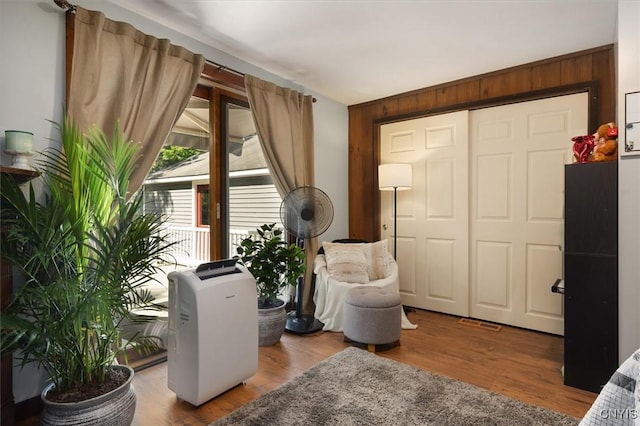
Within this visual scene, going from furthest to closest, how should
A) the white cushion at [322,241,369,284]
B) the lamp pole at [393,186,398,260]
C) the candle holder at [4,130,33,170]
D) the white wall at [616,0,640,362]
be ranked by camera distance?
1. the lamp pole at [393,186,398,260]
2. the white cushion at [322,241,369,284]
3. the white wall at [616,0,640,362]
4. the candle holder at [4,130,33,170]

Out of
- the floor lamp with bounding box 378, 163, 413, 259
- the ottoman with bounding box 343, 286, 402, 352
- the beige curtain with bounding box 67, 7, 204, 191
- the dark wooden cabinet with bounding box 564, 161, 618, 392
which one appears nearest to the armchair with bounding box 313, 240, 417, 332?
the ottoman with bounding box 343, 286, 402, 352

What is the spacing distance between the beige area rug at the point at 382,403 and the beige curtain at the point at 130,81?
62.2 inches

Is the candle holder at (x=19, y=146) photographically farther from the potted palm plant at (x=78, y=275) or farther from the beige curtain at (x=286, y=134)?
the beige curtain at (x=286, y=134)

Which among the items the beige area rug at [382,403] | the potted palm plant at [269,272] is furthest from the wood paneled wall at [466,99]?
the beige area rug at [382,403]

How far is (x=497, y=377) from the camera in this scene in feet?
7.37

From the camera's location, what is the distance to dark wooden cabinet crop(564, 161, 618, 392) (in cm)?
203

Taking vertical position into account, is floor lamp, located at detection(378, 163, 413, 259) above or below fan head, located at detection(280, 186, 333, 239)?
above

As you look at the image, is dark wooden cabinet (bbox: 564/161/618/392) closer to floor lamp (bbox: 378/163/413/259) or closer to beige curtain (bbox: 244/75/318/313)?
floor lamp (bbox: 378/163/413/259)

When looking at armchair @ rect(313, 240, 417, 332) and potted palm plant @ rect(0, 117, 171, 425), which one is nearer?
potted palm plant @ rect(0, 117, 171, 425)

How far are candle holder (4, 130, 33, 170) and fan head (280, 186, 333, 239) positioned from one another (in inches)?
68.8

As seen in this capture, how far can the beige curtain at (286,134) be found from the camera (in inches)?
119

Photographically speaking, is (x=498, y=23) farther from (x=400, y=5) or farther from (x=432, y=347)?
(x=432, y=347)

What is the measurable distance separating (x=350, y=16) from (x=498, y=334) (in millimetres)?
2924

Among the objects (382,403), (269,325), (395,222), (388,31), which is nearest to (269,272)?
(269,325)
